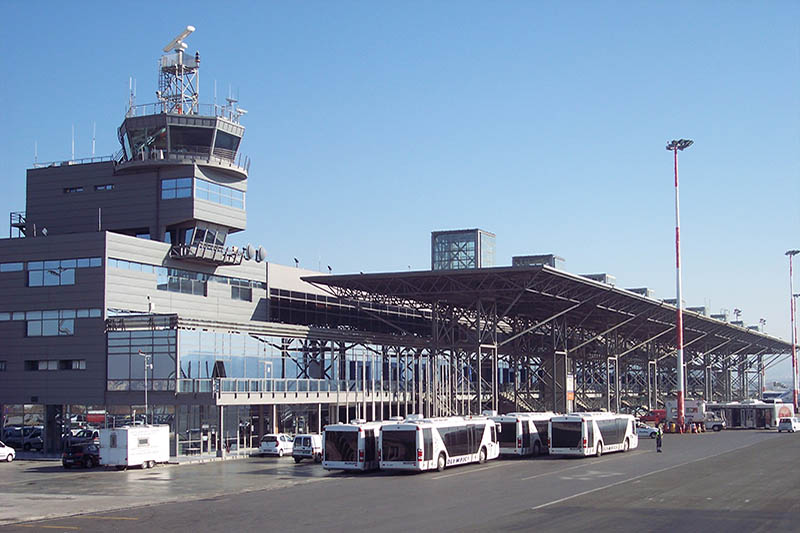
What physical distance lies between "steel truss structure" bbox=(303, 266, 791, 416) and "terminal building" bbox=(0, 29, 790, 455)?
1.11 feet

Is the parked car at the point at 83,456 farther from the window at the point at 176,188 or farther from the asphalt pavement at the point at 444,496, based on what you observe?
the window at the point at 176,188

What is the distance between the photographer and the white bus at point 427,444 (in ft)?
147

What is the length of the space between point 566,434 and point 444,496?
20590mm

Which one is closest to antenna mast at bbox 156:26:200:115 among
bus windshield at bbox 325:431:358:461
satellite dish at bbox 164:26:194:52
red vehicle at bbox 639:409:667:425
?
satellite dish at bbox 164:26:194:52

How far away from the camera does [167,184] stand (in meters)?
71.5

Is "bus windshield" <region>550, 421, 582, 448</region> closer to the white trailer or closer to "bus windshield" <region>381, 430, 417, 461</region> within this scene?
"bus windshield" <region>381, 430, 417, 461</region>

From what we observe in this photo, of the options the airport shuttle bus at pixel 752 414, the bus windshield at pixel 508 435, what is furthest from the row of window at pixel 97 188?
the airport shuttle bus at pixel 752 414

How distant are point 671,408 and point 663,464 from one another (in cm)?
5603

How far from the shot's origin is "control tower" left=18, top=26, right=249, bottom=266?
70938 mm

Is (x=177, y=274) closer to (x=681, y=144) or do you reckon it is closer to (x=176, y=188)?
(x=176, y=188)

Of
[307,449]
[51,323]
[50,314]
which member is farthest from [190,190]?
[307,449]

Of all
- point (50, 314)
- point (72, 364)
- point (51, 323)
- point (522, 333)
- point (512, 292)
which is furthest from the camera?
point (522, 333)

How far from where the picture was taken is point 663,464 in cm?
4906

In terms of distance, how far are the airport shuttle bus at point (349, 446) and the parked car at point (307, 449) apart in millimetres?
8859
